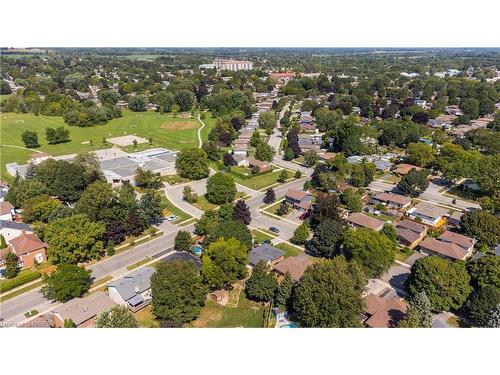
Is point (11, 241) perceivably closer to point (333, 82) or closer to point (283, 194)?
point (283, 194)

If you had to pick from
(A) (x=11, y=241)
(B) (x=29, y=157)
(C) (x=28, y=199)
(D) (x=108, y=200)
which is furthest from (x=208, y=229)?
(B) (x=29, y=157)

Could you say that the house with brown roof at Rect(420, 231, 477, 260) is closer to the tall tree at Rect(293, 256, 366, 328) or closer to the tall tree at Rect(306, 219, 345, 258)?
the tall tree at Rect(306, 219, 345, 258)

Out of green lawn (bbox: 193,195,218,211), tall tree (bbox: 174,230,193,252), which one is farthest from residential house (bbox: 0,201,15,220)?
green lawn (bbox: 193,195,218,211)

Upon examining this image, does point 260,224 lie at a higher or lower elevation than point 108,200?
lower

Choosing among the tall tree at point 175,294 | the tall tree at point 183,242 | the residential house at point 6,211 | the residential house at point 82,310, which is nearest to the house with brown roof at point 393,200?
the tall tree at point 183,242

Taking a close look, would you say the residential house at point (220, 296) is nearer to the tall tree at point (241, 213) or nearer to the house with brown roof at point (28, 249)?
the tall tree at point (241, 213)

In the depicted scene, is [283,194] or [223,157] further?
[223,157]

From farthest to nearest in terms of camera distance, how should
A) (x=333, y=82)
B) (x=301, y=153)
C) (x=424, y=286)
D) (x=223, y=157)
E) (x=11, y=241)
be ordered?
(x=333, y=82) < (x=301, y=153) < (x=223, y=157) < (x=11, y=241) < (x=424, y=286)
